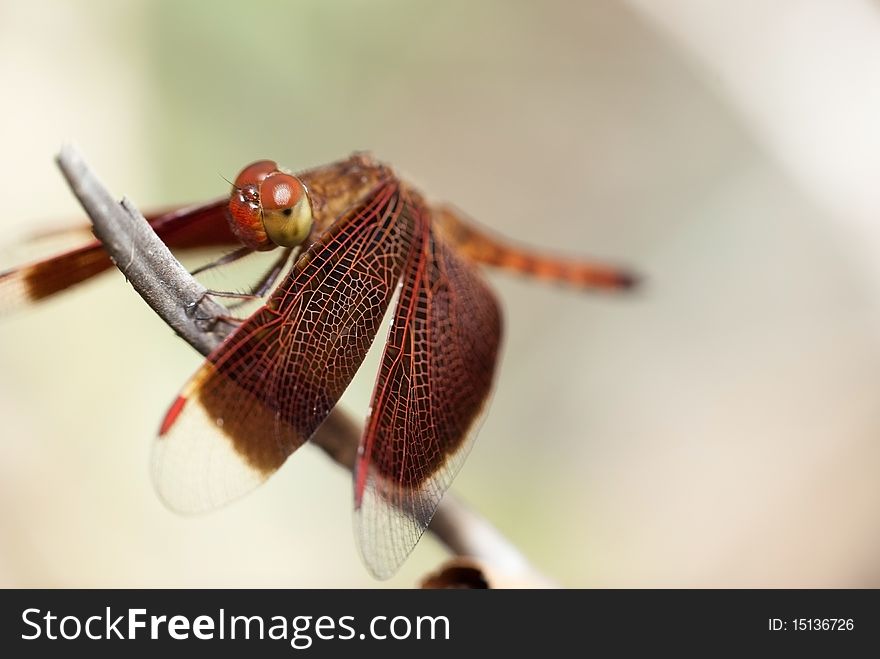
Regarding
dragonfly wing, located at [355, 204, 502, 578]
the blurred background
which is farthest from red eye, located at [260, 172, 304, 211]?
the blurred background

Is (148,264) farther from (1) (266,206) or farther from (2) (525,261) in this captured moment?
(2) (525,261)

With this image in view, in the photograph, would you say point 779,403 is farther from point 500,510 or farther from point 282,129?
point 282,129

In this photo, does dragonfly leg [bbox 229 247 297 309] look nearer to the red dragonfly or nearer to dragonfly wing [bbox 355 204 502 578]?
the red dragonfly

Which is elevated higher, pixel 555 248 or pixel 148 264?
pixel 555 248

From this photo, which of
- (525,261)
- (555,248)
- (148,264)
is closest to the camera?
(148,264)

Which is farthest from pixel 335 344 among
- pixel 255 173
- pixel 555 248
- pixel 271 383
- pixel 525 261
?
pixel 555 248
